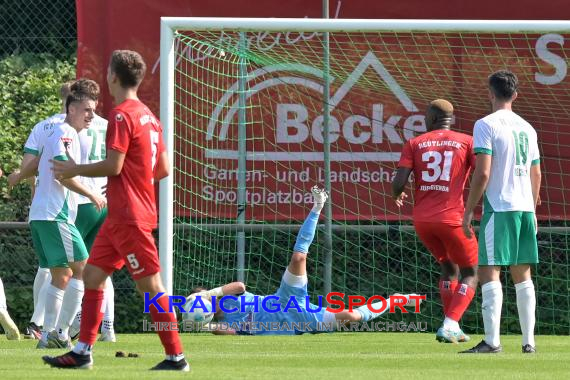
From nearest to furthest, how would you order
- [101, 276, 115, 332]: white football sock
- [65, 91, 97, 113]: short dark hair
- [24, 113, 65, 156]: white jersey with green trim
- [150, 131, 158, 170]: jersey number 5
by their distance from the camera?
[150, 131, 158, 170]: jersey number 5 < [65, 91, 97, 113]: short dark hair < [24, 113, 65, 156]: white jersey with green trim < [101, 276, 115, 332]: white football sock

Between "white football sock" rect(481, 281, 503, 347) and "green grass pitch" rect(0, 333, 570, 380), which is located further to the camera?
"white football sock" rect(481, 281, 503, 347)

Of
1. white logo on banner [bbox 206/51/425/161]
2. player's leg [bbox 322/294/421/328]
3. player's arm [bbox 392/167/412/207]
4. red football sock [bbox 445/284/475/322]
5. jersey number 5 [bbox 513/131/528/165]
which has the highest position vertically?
white logo on banner [bbox 206/51/425/161]

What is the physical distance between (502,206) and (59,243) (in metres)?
3.27

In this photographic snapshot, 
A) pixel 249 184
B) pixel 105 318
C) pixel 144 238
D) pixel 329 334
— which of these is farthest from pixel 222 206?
pixel 144 238

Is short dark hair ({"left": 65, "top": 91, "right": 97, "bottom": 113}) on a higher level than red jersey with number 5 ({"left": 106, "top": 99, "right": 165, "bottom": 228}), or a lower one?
higher

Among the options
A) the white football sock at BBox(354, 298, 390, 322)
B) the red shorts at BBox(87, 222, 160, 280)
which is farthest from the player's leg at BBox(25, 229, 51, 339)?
the red shorts at BBox(87, 222, 160, 280)

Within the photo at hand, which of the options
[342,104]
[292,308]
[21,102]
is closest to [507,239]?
[292,308]

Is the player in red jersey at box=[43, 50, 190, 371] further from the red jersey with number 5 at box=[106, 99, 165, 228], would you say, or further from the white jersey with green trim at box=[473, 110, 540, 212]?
the white jersey with green trim at box=[473, 110, 540, 212]

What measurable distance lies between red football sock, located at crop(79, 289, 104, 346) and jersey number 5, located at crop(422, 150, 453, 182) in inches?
149

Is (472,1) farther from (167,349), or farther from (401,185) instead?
(167,349)

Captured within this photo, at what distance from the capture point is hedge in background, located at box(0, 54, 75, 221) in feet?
45.7

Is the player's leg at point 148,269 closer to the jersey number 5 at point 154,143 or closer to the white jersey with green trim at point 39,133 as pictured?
the jersey number 5 at point 154,143

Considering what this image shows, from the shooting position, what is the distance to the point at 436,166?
10594 millimetres

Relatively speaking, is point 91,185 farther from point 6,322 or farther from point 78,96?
point 6,322
